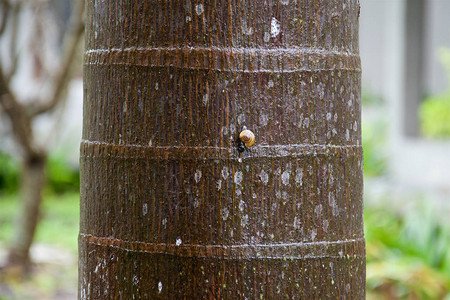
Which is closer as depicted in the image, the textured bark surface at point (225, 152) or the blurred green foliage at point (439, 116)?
the textured bark surface at point (225, 152)

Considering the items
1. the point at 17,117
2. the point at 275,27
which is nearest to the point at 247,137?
the point at 275,27

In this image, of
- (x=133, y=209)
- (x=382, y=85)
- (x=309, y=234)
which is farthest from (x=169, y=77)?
(x=382, y=85)

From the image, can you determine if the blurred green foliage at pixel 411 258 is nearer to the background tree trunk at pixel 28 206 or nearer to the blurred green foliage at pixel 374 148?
the background tree trunk at pixel 28 206

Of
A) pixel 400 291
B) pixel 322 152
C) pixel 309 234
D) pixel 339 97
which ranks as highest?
pixel 339 97

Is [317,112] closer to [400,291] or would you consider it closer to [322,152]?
[322,152]

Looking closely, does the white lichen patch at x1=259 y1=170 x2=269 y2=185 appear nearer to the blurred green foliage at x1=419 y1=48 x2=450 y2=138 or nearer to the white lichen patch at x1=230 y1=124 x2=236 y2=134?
the white lichen patch at x1=230 y1=124 x2=236 y2=134

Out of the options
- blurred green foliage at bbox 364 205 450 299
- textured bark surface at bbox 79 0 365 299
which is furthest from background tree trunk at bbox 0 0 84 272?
textured bark surface at bbox 79 0 365 299

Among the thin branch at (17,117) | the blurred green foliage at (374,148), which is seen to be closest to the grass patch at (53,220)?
the thin branch at (17,117)
